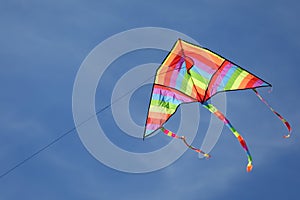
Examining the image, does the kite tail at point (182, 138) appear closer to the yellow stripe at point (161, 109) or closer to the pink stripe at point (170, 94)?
the yellow stripe at point (161, 109)

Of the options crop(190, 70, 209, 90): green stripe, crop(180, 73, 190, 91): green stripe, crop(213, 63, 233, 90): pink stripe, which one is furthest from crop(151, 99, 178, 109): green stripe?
crop(213, 63, 233, 90): pink stripe

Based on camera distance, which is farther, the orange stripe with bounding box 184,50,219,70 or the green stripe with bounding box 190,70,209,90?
the green stripe with bounding box 190,70,209,90

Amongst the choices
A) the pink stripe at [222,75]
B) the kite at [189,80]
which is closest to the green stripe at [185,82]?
the kite at [189,80]

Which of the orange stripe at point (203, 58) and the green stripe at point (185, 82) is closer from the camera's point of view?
the orange stripe at point (203, 58)

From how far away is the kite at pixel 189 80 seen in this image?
1497 centimetres

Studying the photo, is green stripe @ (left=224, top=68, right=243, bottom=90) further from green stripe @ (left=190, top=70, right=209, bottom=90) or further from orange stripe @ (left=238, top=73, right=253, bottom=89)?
green stripe @ (left=190, top=70, right=209, bottom=90)

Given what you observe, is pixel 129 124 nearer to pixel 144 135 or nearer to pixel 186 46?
pixel 144 135

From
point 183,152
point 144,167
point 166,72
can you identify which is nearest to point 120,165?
point 144,167

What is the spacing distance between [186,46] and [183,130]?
2587 mm

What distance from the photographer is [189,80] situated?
15703 millimetres

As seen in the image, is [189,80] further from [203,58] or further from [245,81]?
[245,81]

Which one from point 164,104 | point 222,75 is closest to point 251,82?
point 222,75

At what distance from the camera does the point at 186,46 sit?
49.2ft

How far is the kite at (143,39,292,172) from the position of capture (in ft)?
49.1
